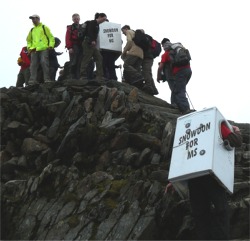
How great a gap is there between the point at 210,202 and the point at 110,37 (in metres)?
11.1

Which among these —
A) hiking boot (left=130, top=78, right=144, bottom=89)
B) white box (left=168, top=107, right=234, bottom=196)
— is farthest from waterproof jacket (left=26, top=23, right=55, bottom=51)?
white box (left=168, top=107, right=234, bottom=196)

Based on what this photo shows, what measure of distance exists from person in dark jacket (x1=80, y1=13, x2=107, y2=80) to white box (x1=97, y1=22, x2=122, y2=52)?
30 cm

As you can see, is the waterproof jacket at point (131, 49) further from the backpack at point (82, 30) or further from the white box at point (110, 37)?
the backpack at point (82, 30)

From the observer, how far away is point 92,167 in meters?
14.8

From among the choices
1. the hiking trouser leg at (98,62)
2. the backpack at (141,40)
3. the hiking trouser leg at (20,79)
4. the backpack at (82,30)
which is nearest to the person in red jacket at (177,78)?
the backpack at (141,40)

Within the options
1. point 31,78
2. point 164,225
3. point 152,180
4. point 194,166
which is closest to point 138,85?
point 31,78

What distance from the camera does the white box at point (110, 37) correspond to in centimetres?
1992

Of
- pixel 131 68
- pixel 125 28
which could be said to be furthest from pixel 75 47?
pixel 131 68

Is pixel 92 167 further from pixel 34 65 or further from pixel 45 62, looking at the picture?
pixel 34 65

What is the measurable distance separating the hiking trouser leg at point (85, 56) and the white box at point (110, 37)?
0.43 meters

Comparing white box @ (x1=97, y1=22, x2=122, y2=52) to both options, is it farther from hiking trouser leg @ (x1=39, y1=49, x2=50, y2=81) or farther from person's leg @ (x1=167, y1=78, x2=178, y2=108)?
person's leg @ (x1=167, y1=78, x2=178, y2=108)

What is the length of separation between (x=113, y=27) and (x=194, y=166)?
11.2 metres

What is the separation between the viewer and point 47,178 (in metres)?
14.2

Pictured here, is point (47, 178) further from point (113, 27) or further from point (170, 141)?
point (113, 27)
